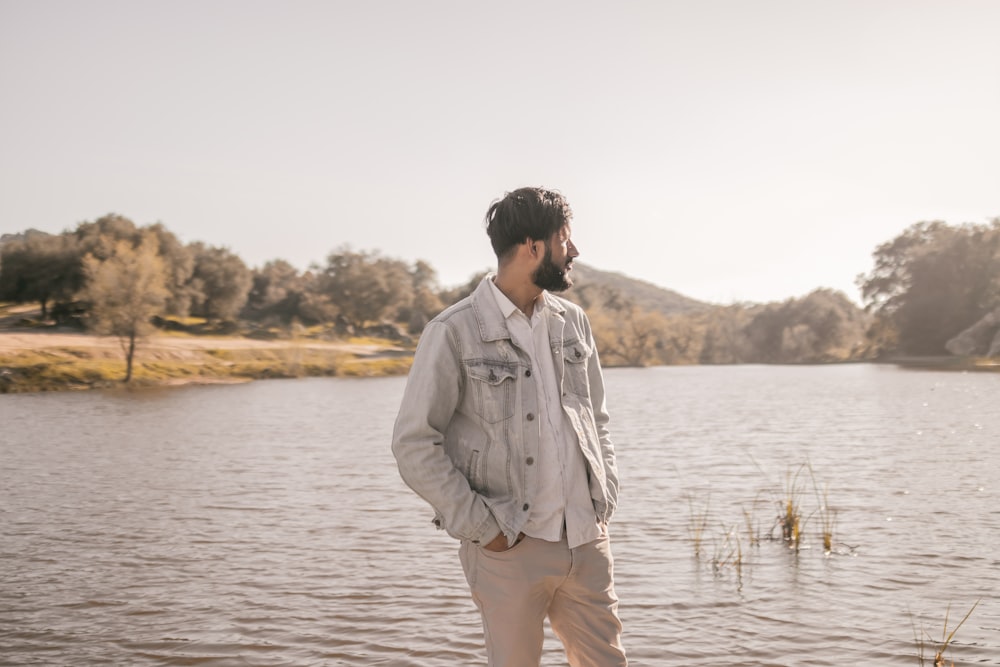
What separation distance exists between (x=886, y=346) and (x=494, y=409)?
96272mm

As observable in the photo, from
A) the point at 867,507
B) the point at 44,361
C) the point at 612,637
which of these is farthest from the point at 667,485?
the point at 44,361

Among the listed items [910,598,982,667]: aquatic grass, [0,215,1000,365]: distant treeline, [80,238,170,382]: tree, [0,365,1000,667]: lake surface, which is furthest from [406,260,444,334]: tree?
[910,598,982,667]: aquatic grass

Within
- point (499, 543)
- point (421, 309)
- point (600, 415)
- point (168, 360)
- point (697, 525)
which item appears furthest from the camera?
point (421, 309)

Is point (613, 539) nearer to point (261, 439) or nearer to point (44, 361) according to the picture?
point (261, 439)

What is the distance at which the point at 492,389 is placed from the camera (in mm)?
A: 3541

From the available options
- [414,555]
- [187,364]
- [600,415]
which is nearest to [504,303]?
[600,415]

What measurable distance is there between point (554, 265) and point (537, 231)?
16 centimetres

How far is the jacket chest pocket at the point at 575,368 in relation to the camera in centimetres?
375

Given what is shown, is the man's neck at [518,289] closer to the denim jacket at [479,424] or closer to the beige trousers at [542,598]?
the denim jacket at [479,424]

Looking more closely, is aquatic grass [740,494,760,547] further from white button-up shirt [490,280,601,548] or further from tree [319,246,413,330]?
tree [319,246,413,330]

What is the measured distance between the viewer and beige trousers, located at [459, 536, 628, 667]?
3484 mm

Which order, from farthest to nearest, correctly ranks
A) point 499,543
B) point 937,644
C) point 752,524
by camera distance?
point 752,524, point 937,644, point 499,543

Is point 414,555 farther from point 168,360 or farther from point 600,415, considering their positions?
point 168,360

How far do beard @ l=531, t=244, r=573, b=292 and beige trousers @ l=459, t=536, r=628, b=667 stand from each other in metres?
1.04
